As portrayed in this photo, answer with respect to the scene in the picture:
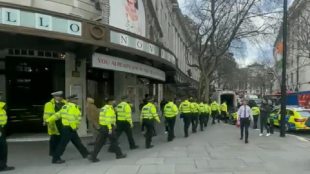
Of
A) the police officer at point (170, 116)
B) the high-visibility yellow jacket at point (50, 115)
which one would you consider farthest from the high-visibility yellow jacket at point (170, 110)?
the high-visibility yellow jacket at point (50, 115)

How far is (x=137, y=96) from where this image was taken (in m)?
28.8

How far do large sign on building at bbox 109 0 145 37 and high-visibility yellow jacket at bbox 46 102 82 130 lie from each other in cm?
774

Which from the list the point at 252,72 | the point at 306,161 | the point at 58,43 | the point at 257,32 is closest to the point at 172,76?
the point at 257,32

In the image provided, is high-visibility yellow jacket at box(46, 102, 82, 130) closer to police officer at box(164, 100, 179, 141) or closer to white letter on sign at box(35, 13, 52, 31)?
white letter on sign at box(35, 13, 52, 31)

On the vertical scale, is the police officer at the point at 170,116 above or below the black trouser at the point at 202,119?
above

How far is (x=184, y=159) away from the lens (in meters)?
13.3

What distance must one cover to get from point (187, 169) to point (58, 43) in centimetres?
692

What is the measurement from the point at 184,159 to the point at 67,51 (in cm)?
630

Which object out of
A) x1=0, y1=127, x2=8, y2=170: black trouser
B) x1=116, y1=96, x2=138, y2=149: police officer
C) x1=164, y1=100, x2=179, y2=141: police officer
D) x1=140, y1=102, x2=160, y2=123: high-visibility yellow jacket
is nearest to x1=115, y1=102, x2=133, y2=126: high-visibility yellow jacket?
x1=116, y1=96, x2=138, y2=149: police officer

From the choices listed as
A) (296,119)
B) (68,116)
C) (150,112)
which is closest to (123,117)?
(150,112)

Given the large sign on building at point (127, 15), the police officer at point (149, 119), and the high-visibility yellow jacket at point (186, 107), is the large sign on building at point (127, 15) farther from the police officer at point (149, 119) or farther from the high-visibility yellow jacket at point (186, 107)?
the police officer at point (149, 119)

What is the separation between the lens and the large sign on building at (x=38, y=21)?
13.2 meters

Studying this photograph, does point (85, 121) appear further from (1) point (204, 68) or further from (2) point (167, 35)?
(2) point (167, 35)

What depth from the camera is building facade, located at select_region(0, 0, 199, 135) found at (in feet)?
46.4
